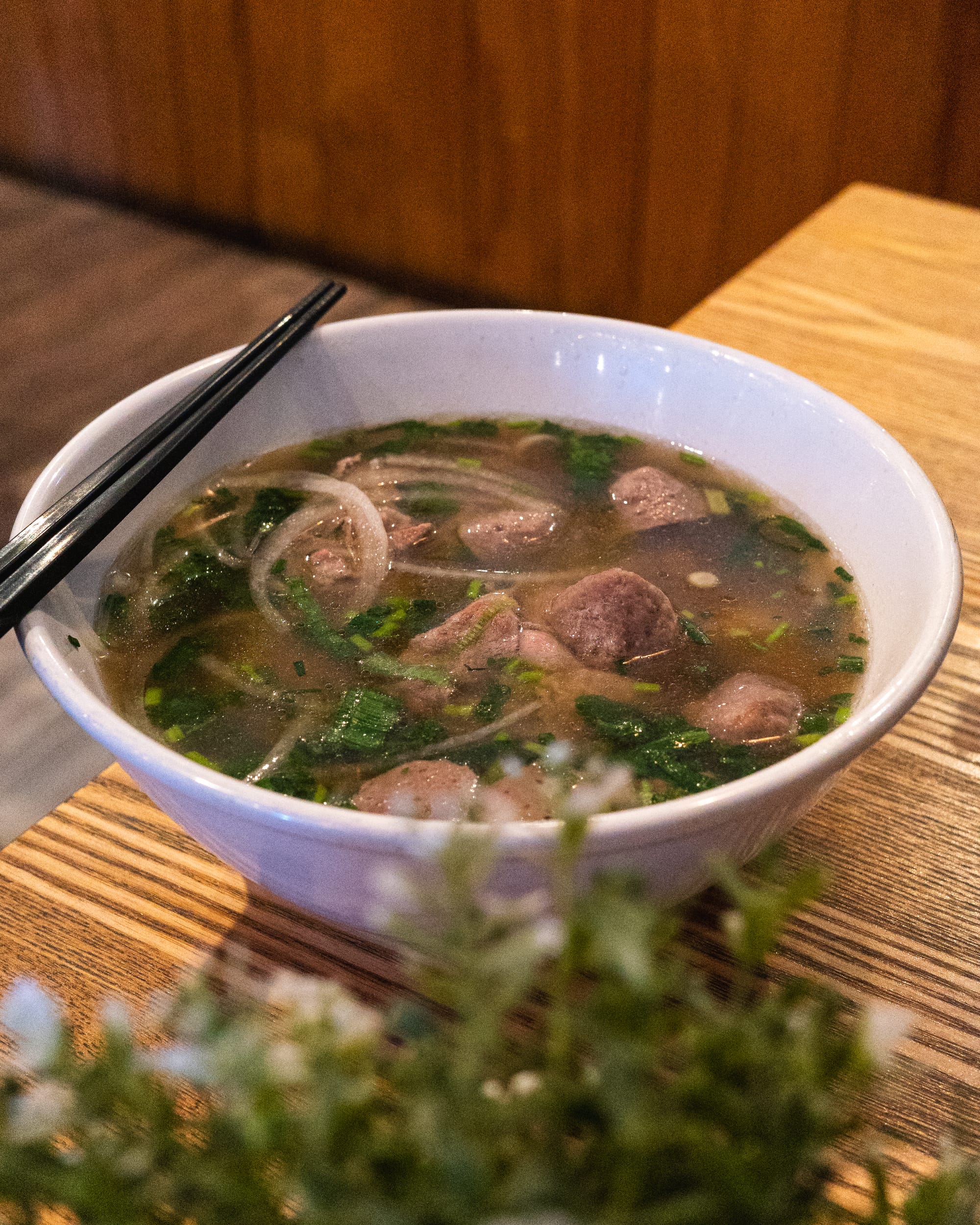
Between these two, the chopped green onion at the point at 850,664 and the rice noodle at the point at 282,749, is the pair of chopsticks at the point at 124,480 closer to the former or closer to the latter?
the rice noodle at the point at 282,749

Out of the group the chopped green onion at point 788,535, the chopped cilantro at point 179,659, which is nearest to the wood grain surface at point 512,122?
the chopped green onion at point 788,535

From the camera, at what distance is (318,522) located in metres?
1.33

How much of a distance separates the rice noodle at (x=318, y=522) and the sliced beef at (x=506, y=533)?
0.32 ft

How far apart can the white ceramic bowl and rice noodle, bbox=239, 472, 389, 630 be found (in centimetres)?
7

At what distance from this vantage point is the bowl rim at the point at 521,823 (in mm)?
667

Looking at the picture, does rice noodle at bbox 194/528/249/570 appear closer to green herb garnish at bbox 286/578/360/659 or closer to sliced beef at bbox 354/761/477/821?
green herb garnish at bbox 286/578/360/659

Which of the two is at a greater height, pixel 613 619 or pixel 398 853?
pixel 398 853

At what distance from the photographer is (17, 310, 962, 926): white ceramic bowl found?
2.31ft

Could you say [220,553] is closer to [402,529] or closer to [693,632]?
[402,529]

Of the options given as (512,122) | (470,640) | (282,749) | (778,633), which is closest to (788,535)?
(778,633)

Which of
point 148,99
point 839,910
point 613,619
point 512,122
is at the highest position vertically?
point 613,619

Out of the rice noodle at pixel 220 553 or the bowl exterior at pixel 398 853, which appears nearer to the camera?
the bowl exterior at pixel 398 853

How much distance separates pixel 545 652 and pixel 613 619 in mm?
71

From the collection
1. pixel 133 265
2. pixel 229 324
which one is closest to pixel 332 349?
pixel 229 324
